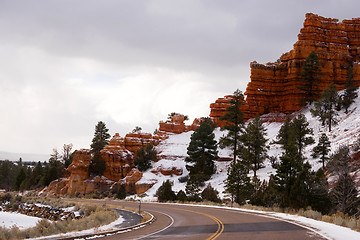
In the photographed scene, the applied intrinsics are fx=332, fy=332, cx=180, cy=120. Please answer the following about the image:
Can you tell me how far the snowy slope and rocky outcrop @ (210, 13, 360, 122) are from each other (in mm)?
7629

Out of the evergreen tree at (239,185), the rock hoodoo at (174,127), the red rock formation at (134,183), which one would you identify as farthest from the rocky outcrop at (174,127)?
the evergreen tree at (239,185)

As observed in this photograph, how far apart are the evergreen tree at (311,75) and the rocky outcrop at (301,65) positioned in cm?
231

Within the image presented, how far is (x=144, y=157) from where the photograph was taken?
252ft

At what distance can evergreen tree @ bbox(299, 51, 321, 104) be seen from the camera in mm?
82500

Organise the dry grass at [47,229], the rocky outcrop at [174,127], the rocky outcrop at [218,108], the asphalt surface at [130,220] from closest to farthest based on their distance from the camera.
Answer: the dry grass at [47,229] < the asphalt surface at [130,220] < the rocky outcrop at [174,127] < the rocky outcrop at [218,108]

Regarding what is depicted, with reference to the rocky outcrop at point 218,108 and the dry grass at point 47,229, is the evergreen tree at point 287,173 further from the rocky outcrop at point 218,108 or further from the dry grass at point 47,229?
the rocky outcrop at point 218,108

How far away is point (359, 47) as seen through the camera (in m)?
91.9

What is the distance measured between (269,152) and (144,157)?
2814 cm

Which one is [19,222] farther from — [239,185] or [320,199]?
[320,199]

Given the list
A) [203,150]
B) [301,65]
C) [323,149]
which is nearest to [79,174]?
[203,150]

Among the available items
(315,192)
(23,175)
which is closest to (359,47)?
(315,192)

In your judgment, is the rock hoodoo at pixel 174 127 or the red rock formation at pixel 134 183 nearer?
the red rock formation at pixel 134 183

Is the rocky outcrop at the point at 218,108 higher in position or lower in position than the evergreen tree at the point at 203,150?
higher

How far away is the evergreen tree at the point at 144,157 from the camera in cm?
7578
